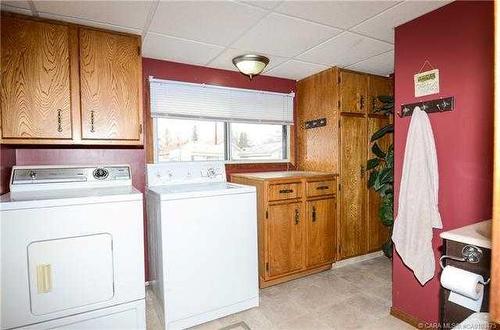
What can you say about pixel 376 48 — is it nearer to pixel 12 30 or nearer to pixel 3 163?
pixel 12 30

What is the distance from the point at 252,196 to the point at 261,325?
0.99m

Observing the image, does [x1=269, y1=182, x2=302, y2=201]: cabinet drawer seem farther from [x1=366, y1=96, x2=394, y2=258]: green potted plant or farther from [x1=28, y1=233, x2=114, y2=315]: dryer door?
[x1=28, y1=233, x2=114, y2=315]: dryer door

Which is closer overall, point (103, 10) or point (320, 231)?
point (103, 10)

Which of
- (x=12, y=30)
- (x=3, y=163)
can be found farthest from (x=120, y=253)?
(x=12, y=30)

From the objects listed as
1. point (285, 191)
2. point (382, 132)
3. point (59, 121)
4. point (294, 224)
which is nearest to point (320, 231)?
point (294, 224)

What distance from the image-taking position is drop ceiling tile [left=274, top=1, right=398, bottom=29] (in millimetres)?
1756

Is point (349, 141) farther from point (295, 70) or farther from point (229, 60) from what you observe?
point (229, 60)

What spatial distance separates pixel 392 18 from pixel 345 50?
0.59m

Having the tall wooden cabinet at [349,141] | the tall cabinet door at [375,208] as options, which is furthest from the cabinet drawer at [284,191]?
the tall cabinet door at [375,208]

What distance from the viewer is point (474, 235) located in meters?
1.34

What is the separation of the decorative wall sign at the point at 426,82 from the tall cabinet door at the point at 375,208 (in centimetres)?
129

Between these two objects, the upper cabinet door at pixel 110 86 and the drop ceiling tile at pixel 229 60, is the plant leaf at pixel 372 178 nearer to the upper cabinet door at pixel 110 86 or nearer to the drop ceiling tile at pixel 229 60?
the drop ceiling tile at pixel 229 60

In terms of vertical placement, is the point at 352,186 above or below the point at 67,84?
below

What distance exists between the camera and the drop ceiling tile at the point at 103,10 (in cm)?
173
